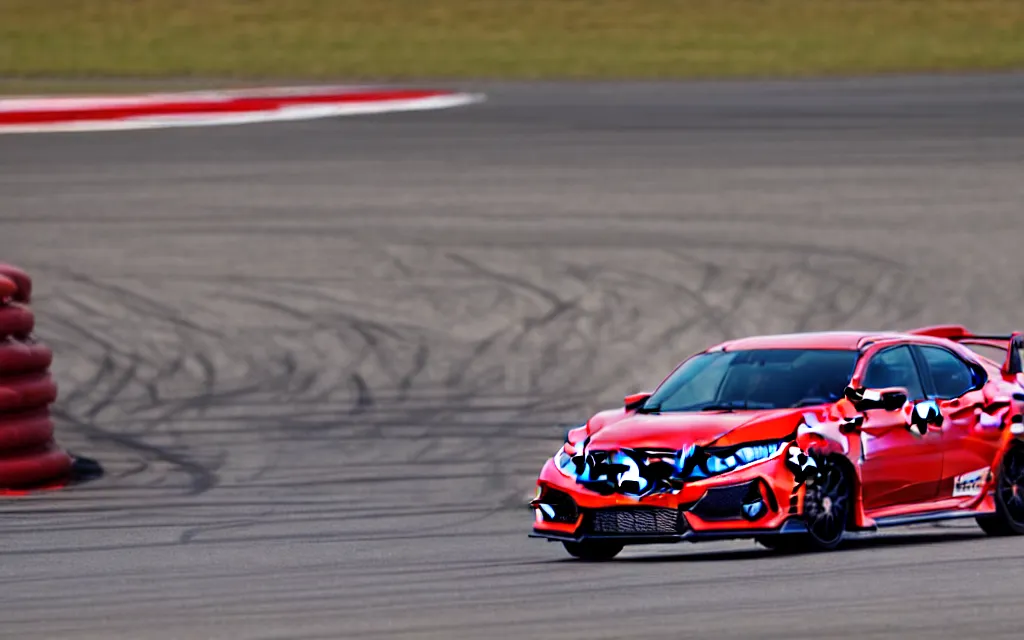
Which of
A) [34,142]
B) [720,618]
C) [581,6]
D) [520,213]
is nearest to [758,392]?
[720,618]

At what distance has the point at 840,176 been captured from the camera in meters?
22.8

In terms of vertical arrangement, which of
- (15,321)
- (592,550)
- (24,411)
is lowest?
(592,550)

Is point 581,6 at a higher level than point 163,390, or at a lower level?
higher

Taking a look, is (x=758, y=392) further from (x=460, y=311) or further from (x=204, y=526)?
(x=460, y=311)

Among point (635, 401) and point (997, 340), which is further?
point (997, 340)

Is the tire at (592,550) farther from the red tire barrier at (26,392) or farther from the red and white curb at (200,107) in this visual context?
the red and white curb at (200,107)

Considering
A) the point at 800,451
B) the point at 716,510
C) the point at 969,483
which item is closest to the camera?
the point at 716,510

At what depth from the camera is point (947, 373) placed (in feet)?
40.8

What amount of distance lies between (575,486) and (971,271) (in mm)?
9633

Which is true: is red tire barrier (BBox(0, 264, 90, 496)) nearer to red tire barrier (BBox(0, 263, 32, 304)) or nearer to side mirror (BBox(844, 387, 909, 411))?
red tire barrier (BBox(0, 263, 32, 304))

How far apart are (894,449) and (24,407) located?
591 cm

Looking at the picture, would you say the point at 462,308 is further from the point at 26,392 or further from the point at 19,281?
the point at 26,392

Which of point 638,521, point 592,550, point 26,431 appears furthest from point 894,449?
point 26,431

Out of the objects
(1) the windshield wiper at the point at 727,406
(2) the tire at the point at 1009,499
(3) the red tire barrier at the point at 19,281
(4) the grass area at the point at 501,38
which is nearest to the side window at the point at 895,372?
(2) the tire at the point at 1009,499
